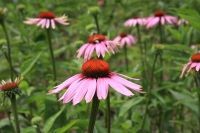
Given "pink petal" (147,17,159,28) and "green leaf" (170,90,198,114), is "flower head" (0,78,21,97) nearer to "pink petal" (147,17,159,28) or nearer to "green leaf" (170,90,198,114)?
"green leaf" (170,90,198,114)

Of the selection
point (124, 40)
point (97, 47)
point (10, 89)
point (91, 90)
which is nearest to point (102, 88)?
point (91, 90)

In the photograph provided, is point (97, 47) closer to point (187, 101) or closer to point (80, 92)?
point (187, 101)

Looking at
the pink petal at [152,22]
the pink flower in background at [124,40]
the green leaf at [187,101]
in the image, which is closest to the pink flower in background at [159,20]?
the pink petal at [152,22]

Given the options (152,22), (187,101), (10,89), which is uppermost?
(152,22)

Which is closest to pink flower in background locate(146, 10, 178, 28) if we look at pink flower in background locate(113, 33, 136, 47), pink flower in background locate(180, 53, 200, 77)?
pink flower in background locate(113, 33, 136, 47)

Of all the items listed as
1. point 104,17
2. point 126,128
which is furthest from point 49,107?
point 104,17
